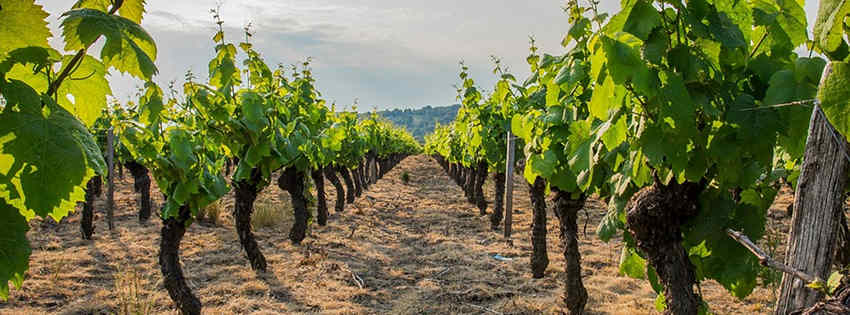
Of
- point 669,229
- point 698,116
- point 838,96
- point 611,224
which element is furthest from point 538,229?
point 838,96

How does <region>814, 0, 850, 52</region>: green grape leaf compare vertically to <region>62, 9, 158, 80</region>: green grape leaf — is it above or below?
above

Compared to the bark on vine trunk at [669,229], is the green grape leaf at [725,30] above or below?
above

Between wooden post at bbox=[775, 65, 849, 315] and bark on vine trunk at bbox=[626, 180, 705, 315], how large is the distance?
2.77ft

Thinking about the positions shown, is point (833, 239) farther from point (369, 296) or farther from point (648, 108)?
point (369, 296)

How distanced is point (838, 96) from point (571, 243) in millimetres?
4030

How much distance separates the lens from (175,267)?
16.5 feet

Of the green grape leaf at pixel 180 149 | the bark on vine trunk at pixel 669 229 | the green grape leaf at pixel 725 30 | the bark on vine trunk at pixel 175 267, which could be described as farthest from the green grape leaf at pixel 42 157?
the bark on vine trunk at pixel 175 267

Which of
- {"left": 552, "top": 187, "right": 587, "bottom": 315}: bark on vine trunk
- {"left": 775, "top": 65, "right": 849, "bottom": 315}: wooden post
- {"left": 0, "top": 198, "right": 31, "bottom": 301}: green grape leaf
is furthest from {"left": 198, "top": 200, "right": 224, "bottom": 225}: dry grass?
{"left": 775, "top": 65, "right": 849, "bottom": 315}: wooden post

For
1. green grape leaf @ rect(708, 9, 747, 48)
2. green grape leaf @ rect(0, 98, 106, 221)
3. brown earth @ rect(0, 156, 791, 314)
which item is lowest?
brown earth @ rect(0, 156, 791, 314)

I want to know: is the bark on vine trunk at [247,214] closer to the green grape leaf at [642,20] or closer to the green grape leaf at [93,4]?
→ the green grape leaf at [93,4]

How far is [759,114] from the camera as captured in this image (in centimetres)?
189

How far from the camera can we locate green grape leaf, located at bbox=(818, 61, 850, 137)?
116cm

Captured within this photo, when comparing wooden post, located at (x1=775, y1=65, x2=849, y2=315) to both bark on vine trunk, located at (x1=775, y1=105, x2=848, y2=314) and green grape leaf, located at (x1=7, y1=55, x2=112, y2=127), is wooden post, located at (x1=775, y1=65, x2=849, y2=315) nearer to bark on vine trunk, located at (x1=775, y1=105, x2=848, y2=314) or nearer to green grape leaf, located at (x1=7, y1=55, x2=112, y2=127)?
bark on vine trunk, located at (x1=775, y1=105, x2=848, y2=314)

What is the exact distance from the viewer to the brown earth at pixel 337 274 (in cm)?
564
